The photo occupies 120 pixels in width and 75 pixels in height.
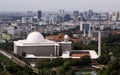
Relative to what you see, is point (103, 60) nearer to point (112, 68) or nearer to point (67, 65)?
point (67, 65)

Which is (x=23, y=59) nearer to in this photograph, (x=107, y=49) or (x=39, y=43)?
(x=39, y=43)

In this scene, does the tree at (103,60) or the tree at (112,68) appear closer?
the tree at (112,68)

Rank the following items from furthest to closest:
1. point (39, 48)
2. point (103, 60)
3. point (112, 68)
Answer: point (39, 48) → point (103, 60) → point (112, 68)

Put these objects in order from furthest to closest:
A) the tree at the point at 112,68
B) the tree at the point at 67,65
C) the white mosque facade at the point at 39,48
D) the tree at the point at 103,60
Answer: the white mosque facade at the point at 39,48, the tree at the point at 103,60, the tree at the point at 67,65, the tree at the point at 112,68

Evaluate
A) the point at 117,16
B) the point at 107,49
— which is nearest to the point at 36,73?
the point at 107,49

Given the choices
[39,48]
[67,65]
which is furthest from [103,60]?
[39,48]

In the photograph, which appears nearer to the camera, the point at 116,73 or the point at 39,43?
the point at 116,73

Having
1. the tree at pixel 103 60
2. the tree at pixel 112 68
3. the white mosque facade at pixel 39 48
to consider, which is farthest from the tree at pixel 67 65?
the white mosque facade at pixel 39 48

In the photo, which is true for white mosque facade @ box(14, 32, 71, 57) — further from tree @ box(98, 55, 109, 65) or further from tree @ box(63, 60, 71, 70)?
A: tree @ box(63, 60, 71, 70)

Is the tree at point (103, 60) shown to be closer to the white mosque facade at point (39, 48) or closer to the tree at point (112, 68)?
the tree at point (112, 68)

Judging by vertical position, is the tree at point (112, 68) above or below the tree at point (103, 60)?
above

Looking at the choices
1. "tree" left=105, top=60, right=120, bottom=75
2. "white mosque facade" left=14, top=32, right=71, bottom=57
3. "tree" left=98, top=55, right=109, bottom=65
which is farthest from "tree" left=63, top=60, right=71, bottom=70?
"white mosque facade" left=14, top=32, right=71, bottom=57
